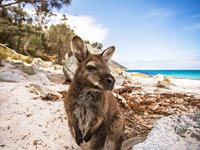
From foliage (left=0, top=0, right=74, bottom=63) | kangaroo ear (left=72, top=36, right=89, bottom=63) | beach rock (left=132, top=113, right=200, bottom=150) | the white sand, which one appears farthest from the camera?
foliage (left=0, top=0, right=74, bottom=63)

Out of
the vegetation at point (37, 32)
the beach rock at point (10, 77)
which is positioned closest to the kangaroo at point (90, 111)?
the beach rock at point (10, 77)

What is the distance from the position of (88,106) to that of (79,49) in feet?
2.42

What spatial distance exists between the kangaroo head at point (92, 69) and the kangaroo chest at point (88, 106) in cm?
17

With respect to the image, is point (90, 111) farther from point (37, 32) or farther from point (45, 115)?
point (37, 32)

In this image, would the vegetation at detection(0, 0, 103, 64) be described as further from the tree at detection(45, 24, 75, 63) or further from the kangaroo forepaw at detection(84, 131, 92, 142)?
the kangaroo forepaw at detection(84, 131, 92, 142)

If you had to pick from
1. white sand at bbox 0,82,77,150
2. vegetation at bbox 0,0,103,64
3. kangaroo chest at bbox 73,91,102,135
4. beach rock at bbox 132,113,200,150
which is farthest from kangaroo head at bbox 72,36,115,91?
vegetation at bbox 0,0,103,64

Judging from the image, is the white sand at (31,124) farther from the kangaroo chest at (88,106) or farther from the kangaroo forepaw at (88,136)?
the kangaroo chest at (88,106)

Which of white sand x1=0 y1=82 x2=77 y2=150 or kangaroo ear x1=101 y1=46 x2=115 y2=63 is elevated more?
kangaroo ear x1=101 y1=46 x2=115 y2=63

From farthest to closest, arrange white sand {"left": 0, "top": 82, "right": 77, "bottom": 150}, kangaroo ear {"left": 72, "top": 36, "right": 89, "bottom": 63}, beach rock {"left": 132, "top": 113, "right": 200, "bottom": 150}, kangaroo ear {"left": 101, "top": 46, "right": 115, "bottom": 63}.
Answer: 1. white sand {"left": 0, "top": 82, "right": 77, "bottom": 150}
2. kangaroo ear {"left": 101, "top": 46, "right": 115, "bottom": 63}
3. kangaroo ear {"left": 72, "top": 36, "right": 89, "bottom": 63}
4. beach rock {"left": 132, "top": 113, "right": 200, "bottom": 150}

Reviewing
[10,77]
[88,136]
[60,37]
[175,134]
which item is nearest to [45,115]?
[88,136]

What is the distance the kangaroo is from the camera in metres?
3.35

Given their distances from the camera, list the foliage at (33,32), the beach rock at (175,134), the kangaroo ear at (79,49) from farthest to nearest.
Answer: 1. the foliage at (33,32)
2. the kangaroo ear at (79,49)
3. the beach rock at (175,134)

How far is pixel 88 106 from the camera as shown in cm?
341

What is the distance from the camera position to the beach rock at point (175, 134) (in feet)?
9.96
